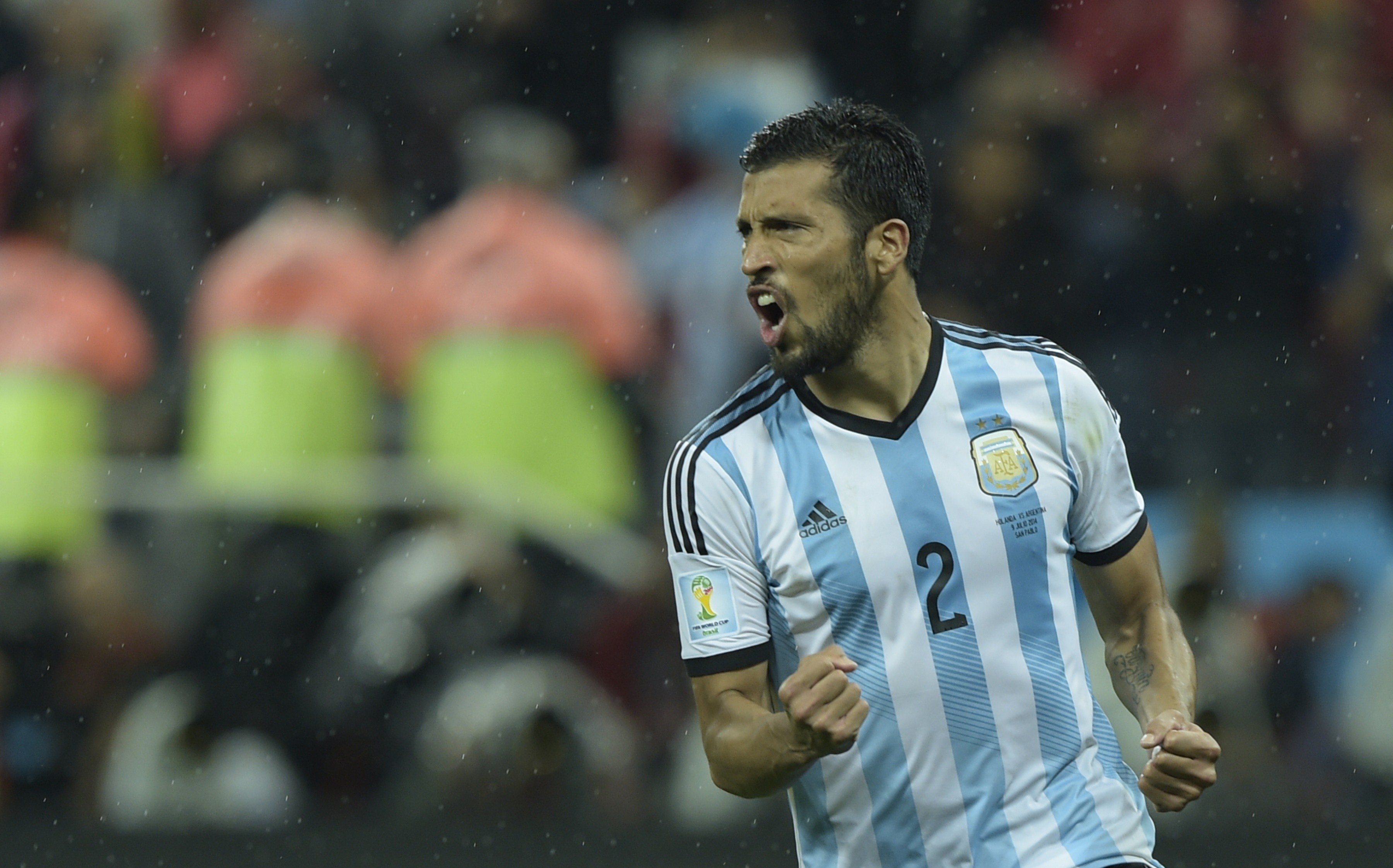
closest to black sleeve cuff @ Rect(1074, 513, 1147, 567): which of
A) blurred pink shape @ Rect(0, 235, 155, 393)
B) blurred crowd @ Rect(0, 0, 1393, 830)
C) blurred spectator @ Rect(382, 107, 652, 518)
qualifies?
blurred crowd @ Rect(0, 0, 1393, 830)

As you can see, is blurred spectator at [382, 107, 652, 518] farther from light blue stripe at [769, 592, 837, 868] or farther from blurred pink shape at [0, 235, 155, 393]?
light blue stripe at [769, 592, 837, 868]

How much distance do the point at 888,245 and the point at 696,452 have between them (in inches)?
19.0

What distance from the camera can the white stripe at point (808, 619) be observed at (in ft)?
10.8

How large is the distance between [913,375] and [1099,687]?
3.25 metres

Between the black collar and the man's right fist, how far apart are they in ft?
1.92

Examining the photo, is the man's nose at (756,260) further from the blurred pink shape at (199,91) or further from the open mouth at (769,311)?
the blurred pink shape at (199,91)

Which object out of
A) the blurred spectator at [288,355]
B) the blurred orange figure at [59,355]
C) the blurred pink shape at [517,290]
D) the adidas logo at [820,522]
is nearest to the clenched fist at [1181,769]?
the adidas logo at [820,522]

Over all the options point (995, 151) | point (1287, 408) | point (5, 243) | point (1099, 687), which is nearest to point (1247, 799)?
point (1099, 687)

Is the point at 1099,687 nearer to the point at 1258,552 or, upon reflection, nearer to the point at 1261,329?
the point at 1258,552

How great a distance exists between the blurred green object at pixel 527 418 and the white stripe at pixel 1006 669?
3684mm

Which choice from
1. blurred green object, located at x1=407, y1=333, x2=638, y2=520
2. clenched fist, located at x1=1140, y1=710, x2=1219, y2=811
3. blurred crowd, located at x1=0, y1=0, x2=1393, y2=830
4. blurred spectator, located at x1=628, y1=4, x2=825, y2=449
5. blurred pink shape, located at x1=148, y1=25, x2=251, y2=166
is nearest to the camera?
clenched fist, located at x1=1140, y1=710, x2=1219, y2=811

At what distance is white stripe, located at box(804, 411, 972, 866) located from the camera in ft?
10.7

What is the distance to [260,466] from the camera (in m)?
7.01

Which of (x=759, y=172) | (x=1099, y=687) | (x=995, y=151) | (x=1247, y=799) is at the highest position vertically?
(x=995, y=151)
